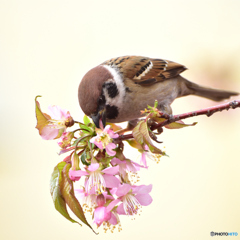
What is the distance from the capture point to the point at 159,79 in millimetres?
1231

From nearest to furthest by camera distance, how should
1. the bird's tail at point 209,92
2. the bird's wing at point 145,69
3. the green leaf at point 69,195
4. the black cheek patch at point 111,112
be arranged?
1. the green leaf at point 69,195
2. the black cheek patch at point 111,112
3. the bird's wing at point 145,69
4. the bird's tail at point 209,92

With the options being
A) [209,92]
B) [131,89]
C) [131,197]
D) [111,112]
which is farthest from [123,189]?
[209,92]

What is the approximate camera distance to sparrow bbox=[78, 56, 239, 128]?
94 centimetres

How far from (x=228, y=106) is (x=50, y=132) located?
1.35ft

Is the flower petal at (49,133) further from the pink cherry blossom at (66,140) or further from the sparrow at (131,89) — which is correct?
the sparrow at (131,89)

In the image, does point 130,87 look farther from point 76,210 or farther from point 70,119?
point 76,210

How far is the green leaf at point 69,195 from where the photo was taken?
2.08ft

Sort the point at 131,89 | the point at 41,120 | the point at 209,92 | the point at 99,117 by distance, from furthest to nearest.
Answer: the point at 209,92, the point at 131,89, the point at 99,117, the point at 41,120

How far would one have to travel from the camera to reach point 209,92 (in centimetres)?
135

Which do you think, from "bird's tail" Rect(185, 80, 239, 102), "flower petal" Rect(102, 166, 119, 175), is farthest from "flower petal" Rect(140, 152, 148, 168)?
"bird's tail" Rect(185, 80, 239, 102)

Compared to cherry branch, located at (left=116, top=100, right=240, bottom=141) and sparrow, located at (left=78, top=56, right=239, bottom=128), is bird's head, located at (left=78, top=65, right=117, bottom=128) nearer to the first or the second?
sparrow, located at (left=78, top=56, right=239, bottom=128)

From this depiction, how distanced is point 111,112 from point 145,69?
309 millimetres

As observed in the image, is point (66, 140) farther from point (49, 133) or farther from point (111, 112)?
point (111, 112)

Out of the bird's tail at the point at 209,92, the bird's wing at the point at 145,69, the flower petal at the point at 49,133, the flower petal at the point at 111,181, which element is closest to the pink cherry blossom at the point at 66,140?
the flower petal at the point at 49,133
